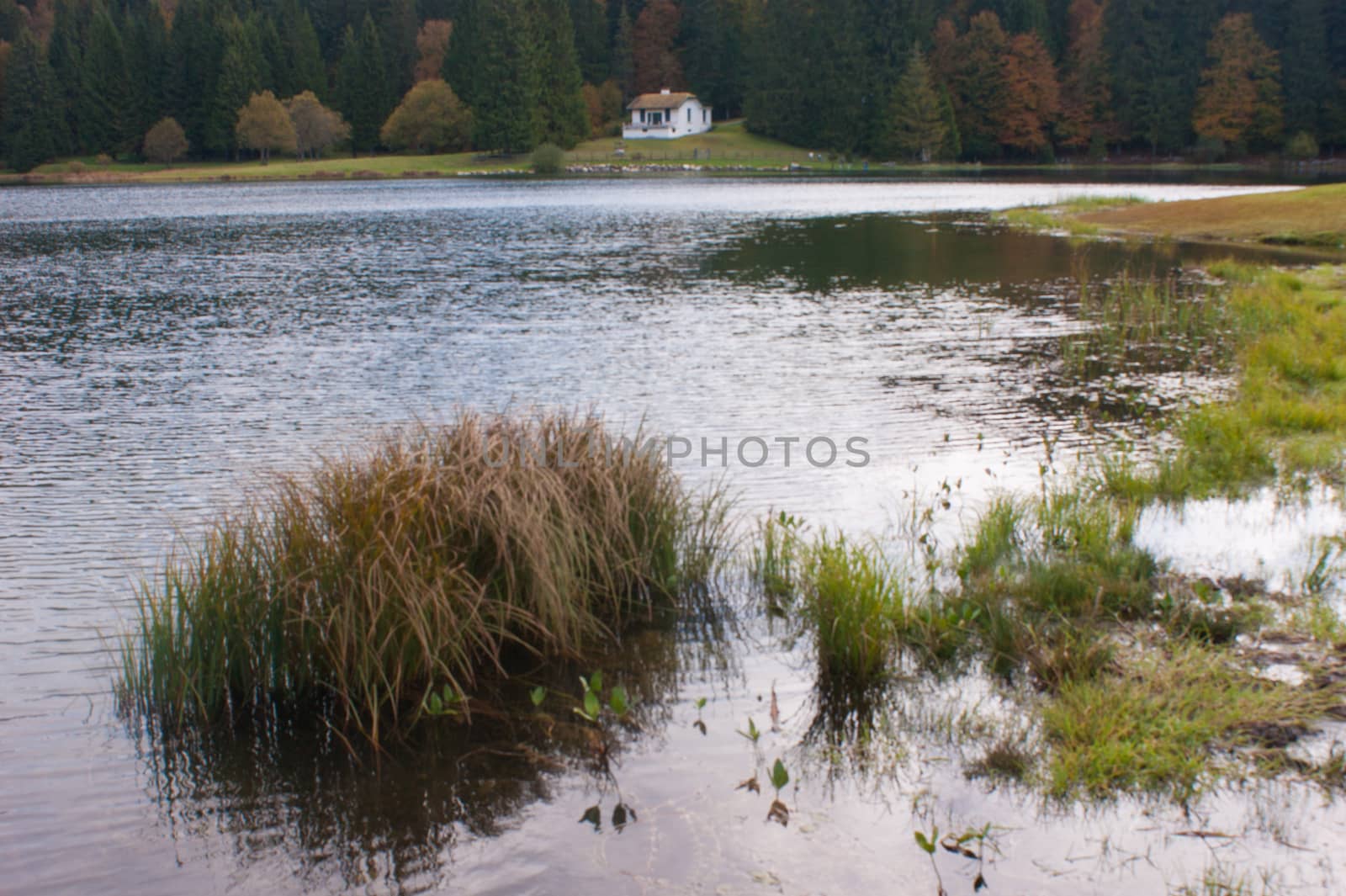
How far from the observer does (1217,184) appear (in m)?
65.2

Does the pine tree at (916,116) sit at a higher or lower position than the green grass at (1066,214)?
higher

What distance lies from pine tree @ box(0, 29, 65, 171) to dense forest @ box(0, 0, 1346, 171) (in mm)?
192

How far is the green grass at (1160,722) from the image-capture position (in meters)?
5.22

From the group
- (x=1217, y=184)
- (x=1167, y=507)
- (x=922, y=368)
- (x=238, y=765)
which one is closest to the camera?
(x=238, y=765)

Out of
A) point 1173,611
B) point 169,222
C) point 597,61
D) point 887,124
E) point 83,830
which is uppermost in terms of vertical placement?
point 597,61

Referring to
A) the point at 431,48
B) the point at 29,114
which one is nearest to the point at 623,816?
the point at 29,114

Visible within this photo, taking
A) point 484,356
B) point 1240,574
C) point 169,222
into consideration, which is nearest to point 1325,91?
point 169,222

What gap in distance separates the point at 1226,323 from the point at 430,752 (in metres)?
17.0

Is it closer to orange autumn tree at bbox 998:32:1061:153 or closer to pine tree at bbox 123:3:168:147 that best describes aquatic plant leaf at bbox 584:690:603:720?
orange autumn tree at bbox 998:32:1061:153

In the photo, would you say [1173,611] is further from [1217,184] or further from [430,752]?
[1217,184]

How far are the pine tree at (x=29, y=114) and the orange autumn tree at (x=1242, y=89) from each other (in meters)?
113

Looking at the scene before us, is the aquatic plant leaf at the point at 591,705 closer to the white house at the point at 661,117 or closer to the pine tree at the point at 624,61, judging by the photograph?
the white house at the point at 661,117

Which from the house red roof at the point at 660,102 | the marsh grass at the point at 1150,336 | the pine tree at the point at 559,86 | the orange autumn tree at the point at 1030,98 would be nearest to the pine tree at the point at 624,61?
the pine tree at the point at 559,86

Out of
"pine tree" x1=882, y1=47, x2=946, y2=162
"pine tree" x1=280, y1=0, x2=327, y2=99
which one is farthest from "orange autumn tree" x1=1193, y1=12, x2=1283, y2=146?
"pine tree" x1=280, y1=0, x2=327, y2=99
